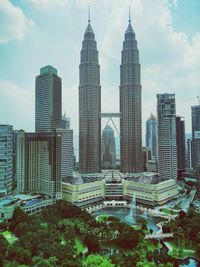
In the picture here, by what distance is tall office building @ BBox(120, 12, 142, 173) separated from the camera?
77.0m

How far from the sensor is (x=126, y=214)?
158 feet

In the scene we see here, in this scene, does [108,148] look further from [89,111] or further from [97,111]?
[89,111]

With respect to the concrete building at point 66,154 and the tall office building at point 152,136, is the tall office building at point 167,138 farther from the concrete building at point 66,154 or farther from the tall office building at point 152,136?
the tall office building at point 152,136

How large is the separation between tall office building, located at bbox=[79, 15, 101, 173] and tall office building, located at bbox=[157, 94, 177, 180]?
733 inches

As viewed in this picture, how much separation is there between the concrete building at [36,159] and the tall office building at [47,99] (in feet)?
40.1

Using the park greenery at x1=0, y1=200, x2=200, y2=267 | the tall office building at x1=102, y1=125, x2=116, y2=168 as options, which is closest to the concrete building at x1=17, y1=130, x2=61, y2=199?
the park greenery at x1=0, y1=200, x2=200, y2=267

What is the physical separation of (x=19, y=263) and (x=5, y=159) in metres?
31.6

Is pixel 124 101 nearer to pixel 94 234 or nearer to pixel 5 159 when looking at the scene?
pixel 5 159

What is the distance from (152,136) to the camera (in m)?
126

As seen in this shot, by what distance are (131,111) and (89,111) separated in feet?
40.4

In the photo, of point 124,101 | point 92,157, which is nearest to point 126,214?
point 92,157

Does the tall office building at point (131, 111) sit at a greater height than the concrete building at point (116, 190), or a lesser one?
greater

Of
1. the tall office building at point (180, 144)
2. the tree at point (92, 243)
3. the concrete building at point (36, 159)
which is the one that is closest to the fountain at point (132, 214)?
the tree at point (92, 243)

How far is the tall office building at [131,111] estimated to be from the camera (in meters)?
77.0
